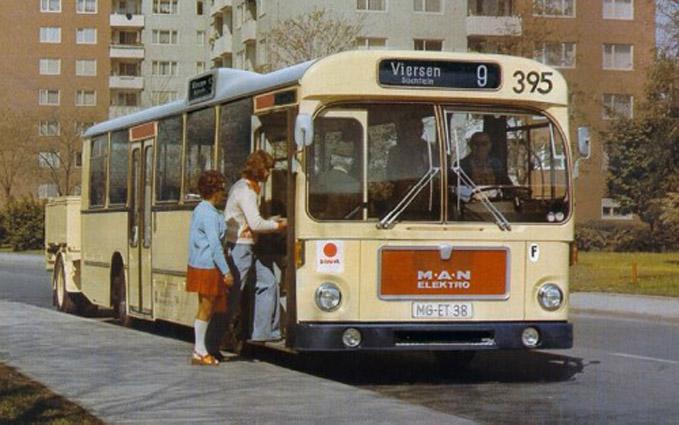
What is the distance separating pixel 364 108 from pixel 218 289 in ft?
7.38

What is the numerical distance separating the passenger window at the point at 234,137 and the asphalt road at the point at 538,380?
6.93ft

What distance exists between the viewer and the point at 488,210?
14312mm

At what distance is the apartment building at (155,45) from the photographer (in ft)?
383

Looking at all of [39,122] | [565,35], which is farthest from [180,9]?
[565,35]

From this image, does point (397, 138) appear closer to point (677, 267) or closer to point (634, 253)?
point (677, 267)

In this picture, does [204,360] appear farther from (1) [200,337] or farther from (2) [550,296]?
(2) [550,296]

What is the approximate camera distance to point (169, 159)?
18547mm

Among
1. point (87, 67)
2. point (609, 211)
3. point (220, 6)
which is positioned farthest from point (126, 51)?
point (609, 211)

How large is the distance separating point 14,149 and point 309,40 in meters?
49.0

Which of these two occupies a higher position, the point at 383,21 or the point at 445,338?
the point at 383,21

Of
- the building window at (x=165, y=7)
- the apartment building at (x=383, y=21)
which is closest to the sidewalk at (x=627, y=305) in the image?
the apartment building at (x=383, y=21)

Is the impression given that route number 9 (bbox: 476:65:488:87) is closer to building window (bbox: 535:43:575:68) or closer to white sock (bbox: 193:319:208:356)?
white sock (bbox: 193:319:208:356)

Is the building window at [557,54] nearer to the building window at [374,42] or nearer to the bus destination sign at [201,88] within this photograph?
the building window at [374,42]

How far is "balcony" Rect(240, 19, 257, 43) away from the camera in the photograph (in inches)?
3103
